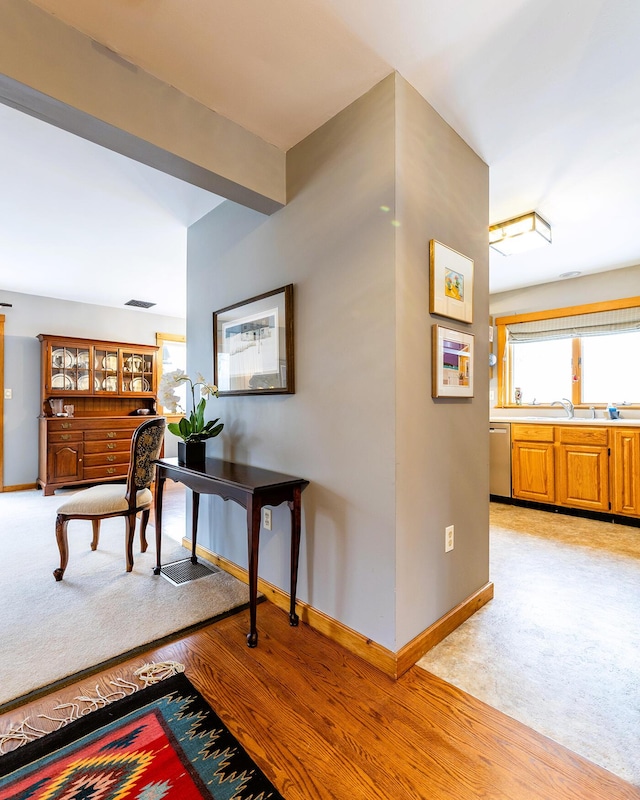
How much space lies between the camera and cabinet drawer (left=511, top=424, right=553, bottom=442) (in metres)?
3.98

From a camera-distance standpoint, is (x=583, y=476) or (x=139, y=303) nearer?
(x=583, y=476)

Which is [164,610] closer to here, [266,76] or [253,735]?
[253,735]

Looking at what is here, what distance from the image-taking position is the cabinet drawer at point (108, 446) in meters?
4.96

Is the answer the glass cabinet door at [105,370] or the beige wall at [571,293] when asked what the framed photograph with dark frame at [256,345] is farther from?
the beige wall at [571,293]

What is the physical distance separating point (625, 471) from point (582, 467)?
33cm

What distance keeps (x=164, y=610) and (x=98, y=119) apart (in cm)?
225

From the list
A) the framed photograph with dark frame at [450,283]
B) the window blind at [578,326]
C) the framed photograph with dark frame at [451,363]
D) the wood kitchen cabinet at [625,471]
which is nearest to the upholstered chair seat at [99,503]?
the framed photograph with dark frame at [451,363]

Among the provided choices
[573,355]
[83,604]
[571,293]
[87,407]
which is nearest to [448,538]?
[83,604]

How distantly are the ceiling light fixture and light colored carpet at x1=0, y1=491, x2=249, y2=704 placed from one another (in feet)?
9.79

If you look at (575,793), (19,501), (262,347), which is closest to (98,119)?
(262,347)

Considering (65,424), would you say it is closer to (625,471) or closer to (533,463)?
(533,463)

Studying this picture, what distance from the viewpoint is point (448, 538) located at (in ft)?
6.37

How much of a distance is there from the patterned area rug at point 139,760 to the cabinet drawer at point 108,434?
Result: 4.15 meters

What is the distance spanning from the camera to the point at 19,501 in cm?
437
